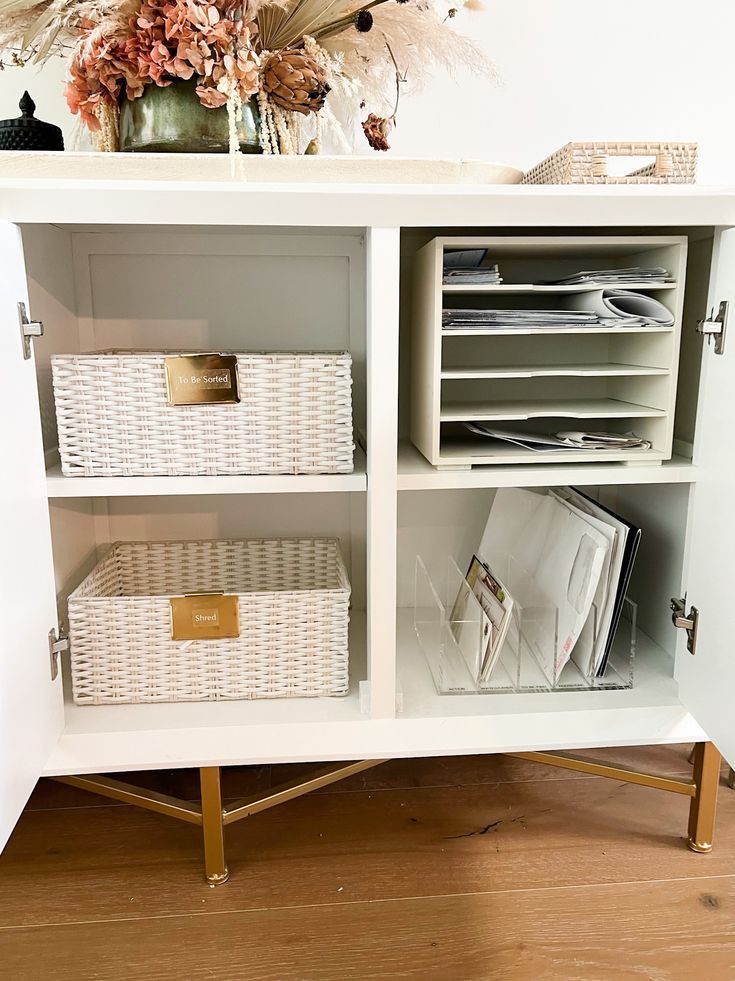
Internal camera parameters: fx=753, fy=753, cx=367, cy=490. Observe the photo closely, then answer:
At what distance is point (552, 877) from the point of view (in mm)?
1149

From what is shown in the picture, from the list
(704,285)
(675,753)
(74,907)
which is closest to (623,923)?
(675,753)

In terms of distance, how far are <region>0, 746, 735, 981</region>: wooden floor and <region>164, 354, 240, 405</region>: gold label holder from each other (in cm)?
73

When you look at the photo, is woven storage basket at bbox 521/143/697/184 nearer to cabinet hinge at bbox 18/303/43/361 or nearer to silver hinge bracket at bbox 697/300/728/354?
silver hinge bracket at bbox 697/300/728/354

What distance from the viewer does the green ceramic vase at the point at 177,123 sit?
1.04m

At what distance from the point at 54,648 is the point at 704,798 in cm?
99

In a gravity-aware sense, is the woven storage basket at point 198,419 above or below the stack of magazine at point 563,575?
above

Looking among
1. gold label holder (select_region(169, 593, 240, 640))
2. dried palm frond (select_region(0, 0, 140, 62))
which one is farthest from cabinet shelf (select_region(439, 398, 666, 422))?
dried palm frond (select_region(0, 0, 140, 62))

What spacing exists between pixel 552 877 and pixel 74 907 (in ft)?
2.33

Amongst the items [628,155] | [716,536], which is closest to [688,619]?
[716,536]

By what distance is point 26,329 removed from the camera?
91cm

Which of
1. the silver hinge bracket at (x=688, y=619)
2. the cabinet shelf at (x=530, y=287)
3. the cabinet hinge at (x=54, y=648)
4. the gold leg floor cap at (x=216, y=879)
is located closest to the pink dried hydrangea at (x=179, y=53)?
the cabinet shelf at (x=530, y=287)

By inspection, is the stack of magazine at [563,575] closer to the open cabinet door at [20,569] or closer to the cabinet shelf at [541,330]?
the cabinet shelf at [541,330]

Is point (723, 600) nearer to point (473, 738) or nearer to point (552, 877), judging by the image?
point (473, 738)

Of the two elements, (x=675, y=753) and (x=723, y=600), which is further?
(x=675, y=753)
